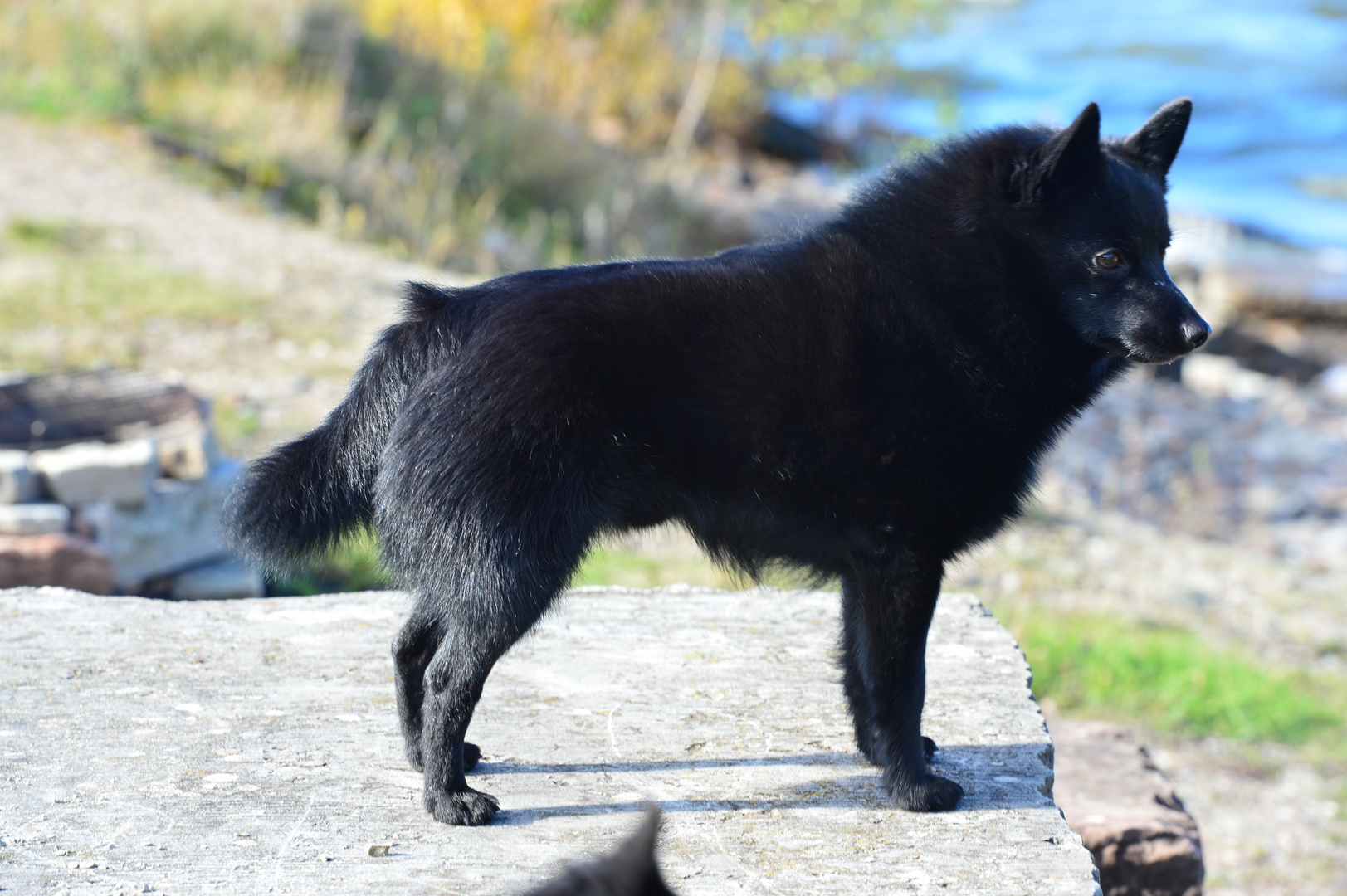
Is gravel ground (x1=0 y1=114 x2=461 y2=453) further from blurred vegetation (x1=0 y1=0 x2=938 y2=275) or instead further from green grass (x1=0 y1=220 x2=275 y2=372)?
blurred vegetation (x1=0 y1=0 x2=938 y2=275)

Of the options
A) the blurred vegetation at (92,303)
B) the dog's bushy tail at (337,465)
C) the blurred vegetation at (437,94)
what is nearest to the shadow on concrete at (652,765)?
the dog's bushy tail at (337,465)

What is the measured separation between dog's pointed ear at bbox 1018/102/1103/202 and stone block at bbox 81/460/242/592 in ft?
11.4

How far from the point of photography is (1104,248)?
2.81 meters

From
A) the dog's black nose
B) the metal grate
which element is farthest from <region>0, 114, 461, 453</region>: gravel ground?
the dog's black nose

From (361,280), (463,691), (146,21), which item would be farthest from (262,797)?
(146,21)

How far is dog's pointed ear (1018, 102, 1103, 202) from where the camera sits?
2.69 m

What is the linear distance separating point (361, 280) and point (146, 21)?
15.5 ft

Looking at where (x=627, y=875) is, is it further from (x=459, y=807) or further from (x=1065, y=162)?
(x=1065, y=162)

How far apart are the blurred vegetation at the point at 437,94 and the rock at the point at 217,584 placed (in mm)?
5302

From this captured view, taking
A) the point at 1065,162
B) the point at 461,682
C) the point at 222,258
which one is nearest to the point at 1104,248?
the point at 1065,162

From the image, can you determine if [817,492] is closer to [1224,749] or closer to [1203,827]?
[1203,827]

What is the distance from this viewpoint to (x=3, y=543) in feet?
14.8

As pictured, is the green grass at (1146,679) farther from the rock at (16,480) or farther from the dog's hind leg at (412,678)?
the dog's hind leg at (412,678)

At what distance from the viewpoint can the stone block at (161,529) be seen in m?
4.89
